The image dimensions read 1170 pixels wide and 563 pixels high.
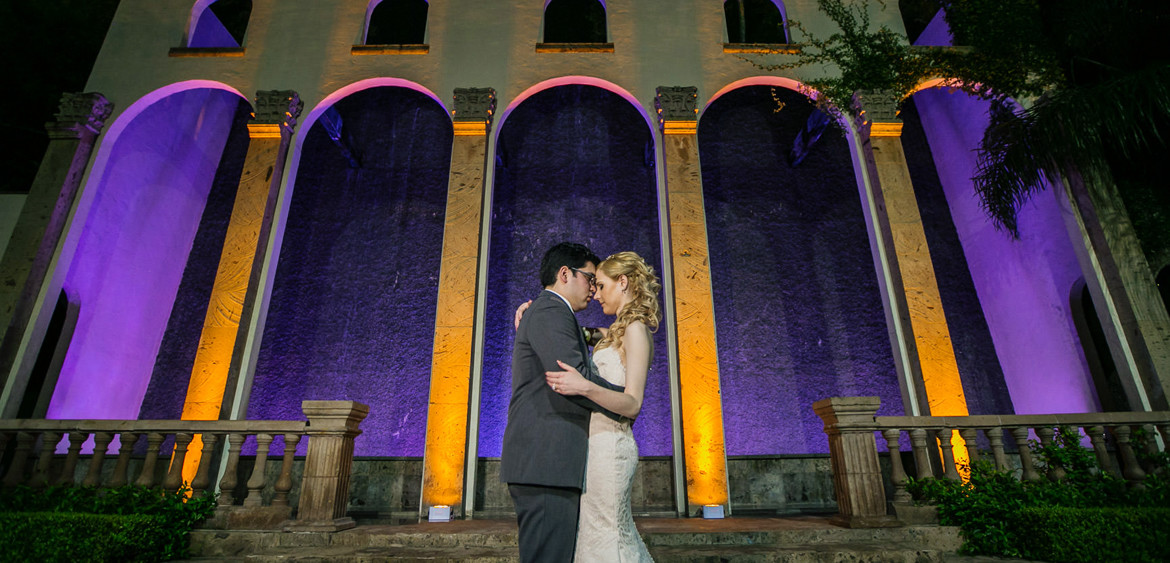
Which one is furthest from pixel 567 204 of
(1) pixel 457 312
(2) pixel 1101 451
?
(2) pixel 1101 451

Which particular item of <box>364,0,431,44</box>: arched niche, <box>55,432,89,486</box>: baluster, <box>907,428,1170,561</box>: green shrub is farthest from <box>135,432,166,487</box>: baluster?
<box>364,0,431,44</box>: arched niche

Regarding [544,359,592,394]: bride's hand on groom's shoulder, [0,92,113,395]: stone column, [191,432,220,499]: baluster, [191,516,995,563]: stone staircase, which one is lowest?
[191,516,995,563]: stone staircase

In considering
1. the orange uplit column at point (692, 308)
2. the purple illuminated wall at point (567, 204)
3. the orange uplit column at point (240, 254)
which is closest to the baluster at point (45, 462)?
the orange uplit column at point (240, 254)

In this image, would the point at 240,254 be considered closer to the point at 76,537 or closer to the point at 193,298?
the point at 193,298

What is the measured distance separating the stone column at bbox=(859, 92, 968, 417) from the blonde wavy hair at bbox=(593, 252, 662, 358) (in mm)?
6091

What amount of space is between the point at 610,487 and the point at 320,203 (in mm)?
11392

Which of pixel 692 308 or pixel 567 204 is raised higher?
pixel 567 204

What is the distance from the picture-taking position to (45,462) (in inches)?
233

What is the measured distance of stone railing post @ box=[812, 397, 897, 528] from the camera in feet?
17.7

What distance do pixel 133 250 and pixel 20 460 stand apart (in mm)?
4944

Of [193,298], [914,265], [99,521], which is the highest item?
[193,298]

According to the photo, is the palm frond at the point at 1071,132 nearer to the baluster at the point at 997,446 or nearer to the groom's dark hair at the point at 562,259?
the baluster at the point at 997,446

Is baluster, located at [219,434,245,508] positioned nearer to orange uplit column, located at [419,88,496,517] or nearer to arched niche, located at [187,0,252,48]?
orange uplit column, located at [419,88,496,517]

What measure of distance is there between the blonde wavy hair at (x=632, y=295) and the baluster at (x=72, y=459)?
6168 mm
